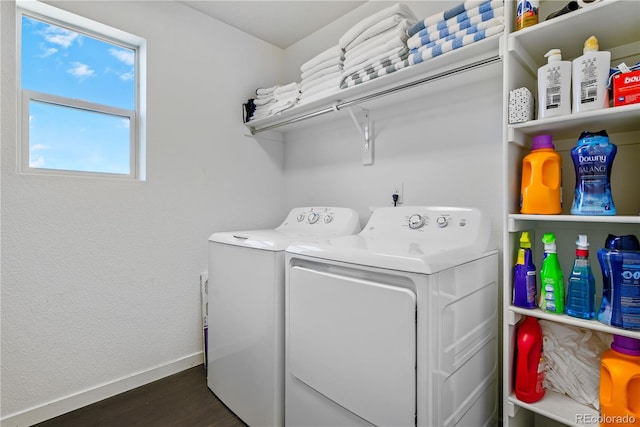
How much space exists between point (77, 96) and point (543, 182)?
8.31ft

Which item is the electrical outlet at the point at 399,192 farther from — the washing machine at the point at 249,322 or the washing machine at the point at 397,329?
the washing machine at the point at 397,329

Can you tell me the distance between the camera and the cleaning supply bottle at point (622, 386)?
3.39 feet

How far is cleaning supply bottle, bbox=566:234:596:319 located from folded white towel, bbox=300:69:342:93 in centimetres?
154

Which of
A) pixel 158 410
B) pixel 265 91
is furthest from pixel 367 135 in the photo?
pixel 158 410

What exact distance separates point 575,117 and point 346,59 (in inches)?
48.4

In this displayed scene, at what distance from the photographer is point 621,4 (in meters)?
1.01

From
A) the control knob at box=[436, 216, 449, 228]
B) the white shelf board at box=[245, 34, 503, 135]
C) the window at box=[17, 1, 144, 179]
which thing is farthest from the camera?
the window at box=[17, 1, 144, 179]

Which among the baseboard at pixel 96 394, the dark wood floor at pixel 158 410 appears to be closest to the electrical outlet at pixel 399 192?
the dark wood floor at pixel 158 410

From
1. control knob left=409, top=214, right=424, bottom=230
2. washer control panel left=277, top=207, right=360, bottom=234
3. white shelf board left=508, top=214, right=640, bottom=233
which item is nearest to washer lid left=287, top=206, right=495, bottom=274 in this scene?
control knob left=409, top=214, right=424, bottom=230

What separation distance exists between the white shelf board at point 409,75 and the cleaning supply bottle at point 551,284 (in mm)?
849

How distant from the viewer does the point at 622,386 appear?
1043 millimetres

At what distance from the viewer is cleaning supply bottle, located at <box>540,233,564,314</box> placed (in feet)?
3.86

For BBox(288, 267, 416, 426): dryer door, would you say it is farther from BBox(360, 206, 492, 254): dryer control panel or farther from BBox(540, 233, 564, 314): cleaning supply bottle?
BBox(540, 233, 564, 314): cleaning supply bottle

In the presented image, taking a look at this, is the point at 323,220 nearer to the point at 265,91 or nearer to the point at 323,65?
the point at 323,65
